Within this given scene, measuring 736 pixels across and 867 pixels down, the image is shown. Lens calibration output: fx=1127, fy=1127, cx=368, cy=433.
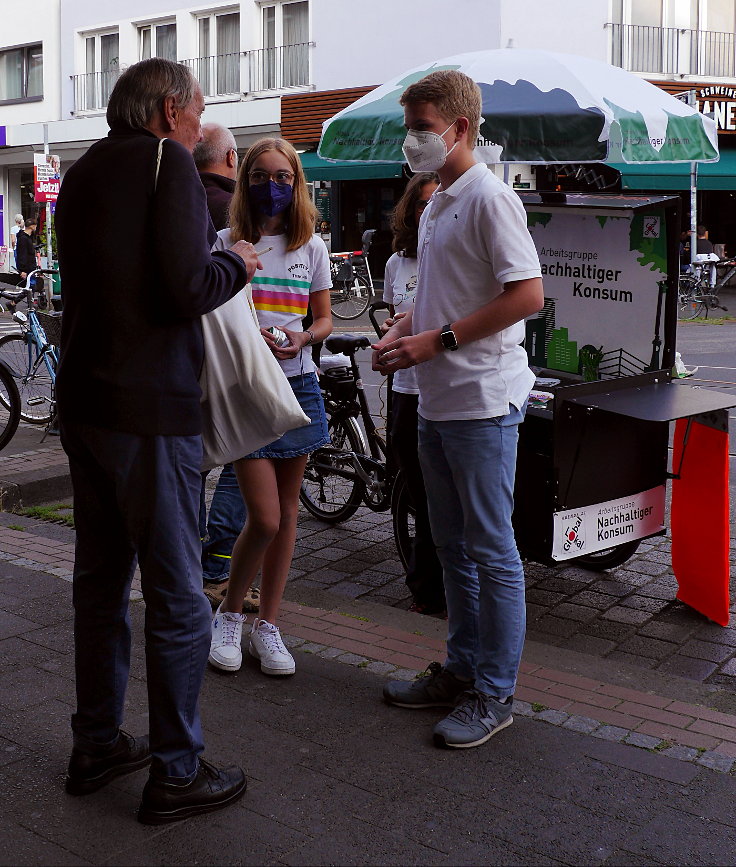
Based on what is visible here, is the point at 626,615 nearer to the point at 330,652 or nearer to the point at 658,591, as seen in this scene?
the point at 658,591

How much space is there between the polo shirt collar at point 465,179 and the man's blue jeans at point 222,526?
1.82 m

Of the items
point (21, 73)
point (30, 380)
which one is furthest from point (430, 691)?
point (21, 73)

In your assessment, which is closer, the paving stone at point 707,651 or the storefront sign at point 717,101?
the paving stone at point 707,651

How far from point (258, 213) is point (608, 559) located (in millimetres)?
2551

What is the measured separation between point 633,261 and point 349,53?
2405 cm

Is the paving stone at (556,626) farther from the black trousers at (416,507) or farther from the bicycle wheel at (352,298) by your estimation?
the bicycle wheel at (352,298)

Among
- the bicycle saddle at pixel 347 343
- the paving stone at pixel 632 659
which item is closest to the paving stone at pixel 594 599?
the paving stone at pixel 632 659

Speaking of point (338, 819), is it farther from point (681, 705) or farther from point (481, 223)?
point (481, 223)

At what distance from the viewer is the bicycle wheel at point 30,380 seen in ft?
31.4

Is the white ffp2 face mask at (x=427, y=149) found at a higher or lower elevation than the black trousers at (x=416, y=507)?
higher

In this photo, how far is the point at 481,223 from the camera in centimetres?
345

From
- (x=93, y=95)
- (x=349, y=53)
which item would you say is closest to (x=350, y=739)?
(x=349, y=53)

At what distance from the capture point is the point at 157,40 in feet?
104

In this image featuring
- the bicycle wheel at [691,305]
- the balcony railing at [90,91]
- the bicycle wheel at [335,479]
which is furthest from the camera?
the balcony railing at [90,91]
